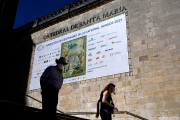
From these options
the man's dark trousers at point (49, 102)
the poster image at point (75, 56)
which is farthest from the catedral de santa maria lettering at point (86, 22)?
the man's dark trousers at point (49, 102)

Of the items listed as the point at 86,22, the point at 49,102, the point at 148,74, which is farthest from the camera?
the point at 86,22

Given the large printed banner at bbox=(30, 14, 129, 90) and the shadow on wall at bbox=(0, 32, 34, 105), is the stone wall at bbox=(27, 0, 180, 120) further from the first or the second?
the shadow on wall at bbox=(0, 32, 34, 105)

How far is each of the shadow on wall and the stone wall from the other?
402 cm

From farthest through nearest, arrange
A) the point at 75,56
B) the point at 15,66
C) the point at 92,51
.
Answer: the point at 15,66, the point at 75,56, the point at 92,51

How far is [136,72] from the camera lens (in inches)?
332

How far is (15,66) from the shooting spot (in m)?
14.0

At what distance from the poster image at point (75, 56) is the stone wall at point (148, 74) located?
0.71 m

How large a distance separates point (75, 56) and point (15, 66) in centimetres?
576

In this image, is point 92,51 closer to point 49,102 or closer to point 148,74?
point 148,74

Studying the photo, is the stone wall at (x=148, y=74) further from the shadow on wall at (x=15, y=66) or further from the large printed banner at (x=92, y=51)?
the shadow on wall at (x=15, y=66)

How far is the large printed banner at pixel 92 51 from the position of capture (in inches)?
363

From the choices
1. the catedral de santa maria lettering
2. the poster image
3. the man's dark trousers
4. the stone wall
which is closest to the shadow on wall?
the catedral de santa maria lettering

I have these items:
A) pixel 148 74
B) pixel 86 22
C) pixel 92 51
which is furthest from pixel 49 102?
pixel 86 22

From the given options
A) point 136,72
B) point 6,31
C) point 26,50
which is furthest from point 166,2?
point 6,31
